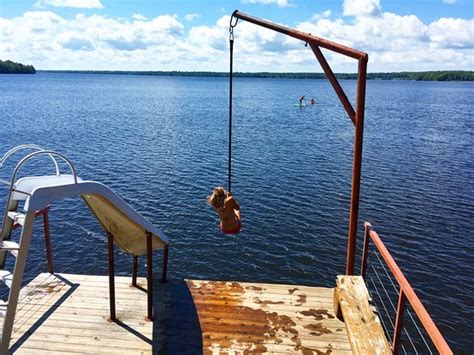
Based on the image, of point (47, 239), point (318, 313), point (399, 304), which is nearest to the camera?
point (399, 304)

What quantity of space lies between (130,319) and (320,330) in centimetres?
357

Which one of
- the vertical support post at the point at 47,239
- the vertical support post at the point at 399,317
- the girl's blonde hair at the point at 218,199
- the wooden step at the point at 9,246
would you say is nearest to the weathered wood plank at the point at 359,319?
the vertical support post at the point at 399,317

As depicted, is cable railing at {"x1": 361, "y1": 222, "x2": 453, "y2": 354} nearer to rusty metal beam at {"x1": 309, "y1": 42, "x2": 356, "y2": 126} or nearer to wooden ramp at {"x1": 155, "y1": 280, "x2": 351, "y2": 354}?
wooden ramp at {"x1": 155, "y1": 280, "x2": 351, "y2": 354}

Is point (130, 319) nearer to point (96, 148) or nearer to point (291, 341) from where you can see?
point (291, 341)

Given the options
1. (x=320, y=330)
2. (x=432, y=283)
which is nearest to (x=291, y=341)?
(x=320, y=330)

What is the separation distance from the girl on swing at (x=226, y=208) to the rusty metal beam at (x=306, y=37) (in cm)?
360

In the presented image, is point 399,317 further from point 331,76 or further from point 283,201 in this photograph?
point 283,201

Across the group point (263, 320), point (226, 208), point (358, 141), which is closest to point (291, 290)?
point (263, 320)

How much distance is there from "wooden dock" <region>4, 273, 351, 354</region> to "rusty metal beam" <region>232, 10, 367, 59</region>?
4.95 m

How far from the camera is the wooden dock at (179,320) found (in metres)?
7.44

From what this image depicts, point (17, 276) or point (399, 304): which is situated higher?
point (17, 276)

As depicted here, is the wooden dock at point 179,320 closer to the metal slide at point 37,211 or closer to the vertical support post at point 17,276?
the metal slide at point 37,211

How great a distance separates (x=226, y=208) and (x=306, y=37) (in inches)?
158

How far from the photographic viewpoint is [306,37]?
27.0ft
